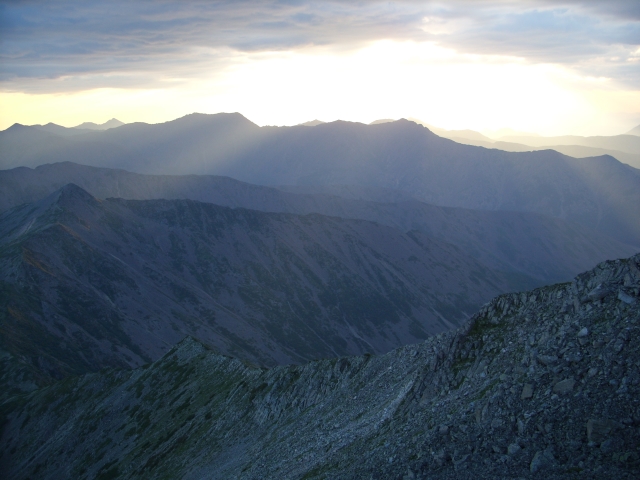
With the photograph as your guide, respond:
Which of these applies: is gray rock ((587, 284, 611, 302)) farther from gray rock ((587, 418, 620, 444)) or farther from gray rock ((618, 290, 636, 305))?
gray rock ((587, 418, 620, 444))

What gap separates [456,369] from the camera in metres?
30.2

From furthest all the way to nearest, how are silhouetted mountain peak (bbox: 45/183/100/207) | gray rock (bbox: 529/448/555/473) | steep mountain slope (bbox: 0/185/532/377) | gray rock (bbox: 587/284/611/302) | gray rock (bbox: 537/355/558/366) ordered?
1. silhouetted mountain peak (bbox: 45/183/100/207)
2. steep mountain slope (bbox: 0/185/532/377)
3. gray rock (bbox: 587/284/611/302)
4. gray rock (bbox: 537/355/558/366)
5. gray rock (bbox: 529/448/555/473)

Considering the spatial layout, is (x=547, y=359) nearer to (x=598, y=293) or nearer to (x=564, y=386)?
(x=564, y=386)

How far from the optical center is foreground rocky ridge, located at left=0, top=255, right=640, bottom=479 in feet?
66.2

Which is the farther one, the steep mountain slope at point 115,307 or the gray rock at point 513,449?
the steep mountain slope at point 115,307

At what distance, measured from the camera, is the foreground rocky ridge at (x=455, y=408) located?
20188 millimetres

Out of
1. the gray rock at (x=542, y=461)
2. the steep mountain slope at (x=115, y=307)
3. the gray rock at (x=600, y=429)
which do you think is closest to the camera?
A: the gray rock at (x=600, y=429)

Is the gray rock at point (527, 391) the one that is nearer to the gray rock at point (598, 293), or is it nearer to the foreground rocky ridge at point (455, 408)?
the foreground rocky ridge at point (455, 408)

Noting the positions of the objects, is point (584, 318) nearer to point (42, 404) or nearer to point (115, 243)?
point (42, 404)

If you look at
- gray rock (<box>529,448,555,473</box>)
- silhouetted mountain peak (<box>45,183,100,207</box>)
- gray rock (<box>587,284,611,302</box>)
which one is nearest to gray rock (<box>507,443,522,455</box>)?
gray rock (<box>529,448,555,473</box>)

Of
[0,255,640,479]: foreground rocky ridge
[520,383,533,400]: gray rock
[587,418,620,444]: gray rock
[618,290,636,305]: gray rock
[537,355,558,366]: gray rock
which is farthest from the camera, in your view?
[537,355,558,366]: gray rock

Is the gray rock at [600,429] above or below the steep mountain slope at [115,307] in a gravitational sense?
above

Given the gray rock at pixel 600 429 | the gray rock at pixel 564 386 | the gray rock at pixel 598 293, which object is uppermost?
the gray rock at pixel 598 293

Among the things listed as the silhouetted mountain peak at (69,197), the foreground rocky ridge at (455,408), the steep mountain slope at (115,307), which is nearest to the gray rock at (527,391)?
the foreground rocky ridge at (455,408)
